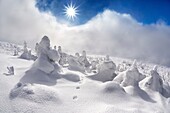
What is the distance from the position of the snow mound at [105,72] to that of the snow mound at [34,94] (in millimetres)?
12779

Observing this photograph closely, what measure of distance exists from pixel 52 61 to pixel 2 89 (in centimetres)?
1478

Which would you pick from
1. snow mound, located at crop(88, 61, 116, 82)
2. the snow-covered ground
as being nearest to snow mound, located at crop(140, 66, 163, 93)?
the snow-covered ground

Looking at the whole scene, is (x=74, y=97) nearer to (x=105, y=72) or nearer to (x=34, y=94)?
(x=34, y=94)

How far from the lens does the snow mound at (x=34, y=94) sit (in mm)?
23891

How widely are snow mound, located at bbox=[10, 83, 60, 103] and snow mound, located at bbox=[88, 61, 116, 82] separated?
1278 cm

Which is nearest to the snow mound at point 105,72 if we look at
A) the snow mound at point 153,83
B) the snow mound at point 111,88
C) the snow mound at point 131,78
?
the snow mound at point 131,78

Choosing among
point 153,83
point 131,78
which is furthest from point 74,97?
point 153,83

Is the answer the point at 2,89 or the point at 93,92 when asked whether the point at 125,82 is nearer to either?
the point at 93,92

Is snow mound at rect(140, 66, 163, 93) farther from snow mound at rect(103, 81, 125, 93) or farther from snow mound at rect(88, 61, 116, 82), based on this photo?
snow mound at rect(103, 81, 125, 93)

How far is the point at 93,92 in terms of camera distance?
1120 inches

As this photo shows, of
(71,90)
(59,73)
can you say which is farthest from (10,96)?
(59,73)

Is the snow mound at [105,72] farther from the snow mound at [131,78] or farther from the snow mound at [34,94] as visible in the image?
the snow mound at [34,94]

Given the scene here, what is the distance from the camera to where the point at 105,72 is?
38750 mm

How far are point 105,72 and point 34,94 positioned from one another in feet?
56.0
